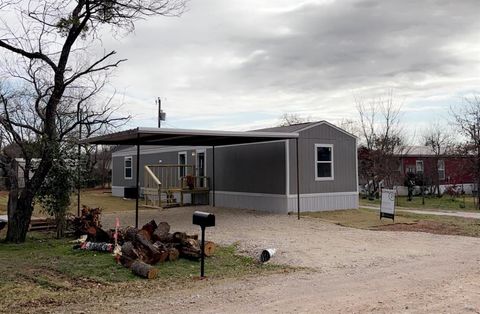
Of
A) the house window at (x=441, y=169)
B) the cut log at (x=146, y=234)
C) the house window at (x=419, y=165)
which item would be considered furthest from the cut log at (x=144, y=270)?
the house window at (x=441, y=169)

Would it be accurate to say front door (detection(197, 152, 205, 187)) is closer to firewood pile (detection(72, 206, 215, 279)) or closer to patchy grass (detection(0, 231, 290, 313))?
firewood pile (detection(72, 206, 215, 279))

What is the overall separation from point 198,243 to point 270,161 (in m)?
8.17

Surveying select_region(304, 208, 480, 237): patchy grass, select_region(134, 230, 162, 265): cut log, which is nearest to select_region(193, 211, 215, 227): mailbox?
select_region(134, 230, 162, 265): cut log

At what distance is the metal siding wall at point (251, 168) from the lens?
51.3 ft

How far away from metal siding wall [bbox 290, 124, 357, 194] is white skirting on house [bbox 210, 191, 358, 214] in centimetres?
20

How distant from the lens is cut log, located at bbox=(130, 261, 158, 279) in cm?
659

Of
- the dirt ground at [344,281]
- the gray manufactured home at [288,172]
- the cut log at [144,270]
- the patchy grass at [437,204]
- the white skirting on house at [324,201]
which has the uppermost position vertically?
the gray manufactured home at [288,172]

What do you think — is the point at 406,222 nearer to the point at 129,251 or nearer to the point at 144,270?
the point at 129,251

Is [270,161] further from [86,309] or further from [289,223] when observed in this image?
[86,309]

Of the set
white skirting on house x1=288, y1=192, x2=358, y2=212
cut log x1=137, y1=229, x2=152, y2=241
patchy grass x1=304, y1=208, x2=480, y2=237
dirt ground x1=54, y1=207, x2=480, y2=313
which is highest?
white skirting on house x1=288, y1=192, x2=358, y2=212

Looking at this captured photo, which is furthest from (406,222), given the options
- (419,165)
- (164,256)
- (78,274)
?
(419,165)

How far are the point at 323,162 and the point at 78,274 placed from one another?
1084 cm

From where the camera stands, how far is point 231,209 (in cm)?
1709

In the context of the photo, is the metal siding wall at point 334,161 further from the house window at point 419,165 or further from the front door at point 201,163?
the house window at point 419,165
